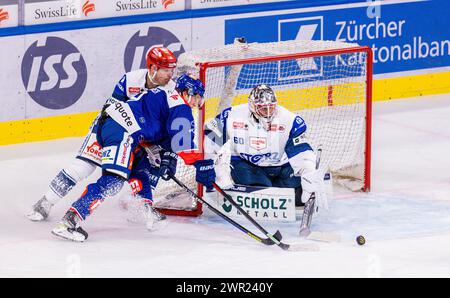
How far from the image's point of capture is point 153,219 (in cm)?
959

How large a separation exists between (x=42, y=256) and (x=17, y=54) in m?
2.81

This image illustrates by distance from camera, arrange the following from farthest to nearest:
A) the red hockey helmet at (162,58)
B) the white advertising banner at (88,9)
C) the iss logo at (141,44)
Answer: the iss logo at (141,44)
the white advertising banner at (88,9)
the red hockey helmet at (162,58)

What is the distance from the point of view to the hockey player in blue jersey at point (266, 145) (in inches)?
377

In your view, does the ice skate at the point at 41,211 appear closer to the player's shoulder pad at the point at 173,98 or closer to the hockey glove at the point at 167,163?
the hockey glove at the point at 167,163

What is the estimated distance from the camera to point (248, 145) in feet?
32.1

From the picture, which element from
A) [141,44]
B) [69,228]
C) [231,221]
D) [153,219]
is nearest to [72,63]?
[141,44]

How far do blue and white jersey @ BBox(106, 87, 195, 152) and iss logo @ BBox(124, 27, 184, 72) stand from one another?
250cm

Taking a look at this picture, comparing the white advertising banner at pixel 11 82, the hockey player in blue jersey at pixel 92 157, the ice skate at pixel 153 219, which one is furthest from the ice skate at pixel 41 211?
the white advertising banner at pixel 11 82

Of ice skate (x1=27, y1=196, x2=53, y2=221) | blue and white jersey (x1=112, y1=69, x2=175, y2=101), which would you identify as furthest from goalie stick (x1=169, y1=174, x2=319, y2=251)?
ice skate (x1=27, y1=196, x2=53, y2=221)

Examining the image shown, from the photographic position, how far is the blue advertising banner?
12.4 m

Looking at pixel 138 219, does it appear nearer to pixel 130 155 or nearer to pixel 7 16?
pixel 130 155

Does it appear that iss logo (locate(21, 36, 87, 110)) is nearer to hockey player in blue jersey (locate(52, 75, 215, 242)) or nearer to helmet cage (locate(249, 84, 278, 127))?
hockey player in blue jersey (locate(52, 75, 215, 242))

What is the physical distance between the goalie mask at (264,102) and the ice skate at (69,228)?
136 centimetres
